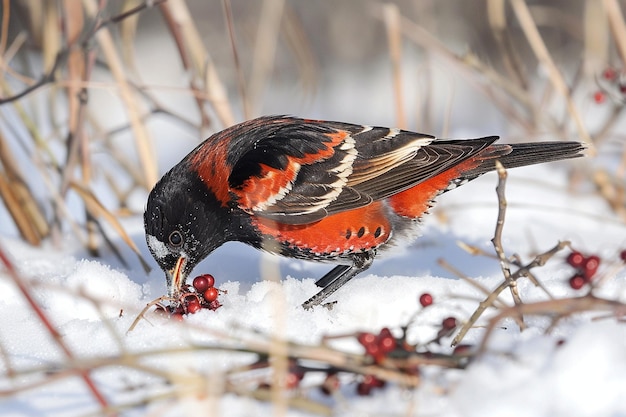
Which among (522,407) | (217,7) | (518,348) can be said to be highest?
(217,7)

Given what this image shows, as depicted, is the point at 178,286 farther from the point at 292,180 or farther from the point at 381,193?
the point at 381,193

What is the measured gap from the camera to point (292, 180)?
3.32m

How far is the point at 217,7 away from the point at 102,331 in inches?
258

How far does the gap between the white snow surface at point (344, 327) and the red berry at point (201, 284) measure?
0.31ft

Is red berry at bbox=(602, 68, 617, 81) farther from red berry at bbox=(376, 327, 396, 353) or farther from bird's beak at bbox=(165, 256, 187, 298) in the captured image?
red berry at bbox=(376, 327, 396, 353)

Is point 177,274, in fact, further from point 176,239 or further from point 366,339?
point 366,339

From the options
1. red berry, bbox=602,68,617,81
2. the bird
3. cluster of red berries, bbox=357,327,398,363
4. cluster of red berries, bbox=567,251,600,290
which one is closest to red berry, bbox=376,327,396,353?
cluster of red berries, bbox=357,327,398,363

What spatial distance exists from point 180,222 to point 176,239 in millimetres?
70

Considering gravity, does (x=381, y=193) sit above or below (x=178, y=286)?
above

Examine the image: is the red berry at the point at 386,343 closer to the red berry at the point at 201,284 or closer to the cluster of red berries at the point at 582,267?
the cluster of red berries at the point at 582,267

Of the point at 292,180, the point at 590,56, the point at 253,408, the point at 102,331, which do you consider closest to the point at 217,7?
the point at 590,56

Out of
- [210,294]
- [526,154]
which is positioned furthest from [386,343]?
[526,154]

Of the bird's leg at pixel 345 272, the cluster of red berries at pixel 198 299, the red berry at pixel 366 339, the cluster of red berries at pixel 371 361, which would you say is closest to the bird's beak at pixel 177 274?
the cluster of red berries at pixel 198 299

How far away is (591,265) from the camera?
2.21 meters
